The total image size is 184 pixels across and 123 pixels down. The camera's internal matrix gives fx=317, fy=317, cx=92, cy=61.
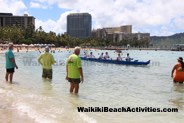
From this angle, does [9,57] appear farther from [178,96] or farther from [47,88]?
[178,96]

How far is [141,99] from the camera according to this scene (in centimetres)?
1248

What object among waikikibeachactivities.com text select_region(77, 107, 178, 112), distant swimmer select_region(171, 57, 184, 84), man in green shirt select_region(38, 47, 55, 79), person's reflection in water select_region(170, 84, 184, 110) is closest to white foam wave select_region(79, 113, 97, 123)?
waikikibeachactivities.com text select_region(77, 107, 178, 112)

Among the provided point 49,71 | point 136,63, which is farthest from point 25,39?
point 49,71

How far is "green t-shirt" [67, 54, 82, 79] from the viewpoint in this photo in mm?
10625

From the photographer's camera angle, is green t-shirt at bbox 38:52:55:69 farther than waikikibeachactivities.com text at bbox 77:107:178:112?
Yes

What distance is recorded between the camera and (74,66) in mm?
10789

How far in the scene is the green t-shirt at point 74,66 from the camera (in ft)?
34.9

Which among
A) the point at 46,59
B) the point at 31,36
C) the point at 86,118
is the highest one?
the point at 31,36

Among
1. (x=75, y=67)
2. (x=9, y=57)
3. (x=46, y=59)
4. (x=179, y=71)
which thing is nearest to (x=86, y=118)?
(x=75, y=67)

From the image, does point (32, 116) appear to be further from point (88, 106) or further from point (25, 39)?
point (25, 39)

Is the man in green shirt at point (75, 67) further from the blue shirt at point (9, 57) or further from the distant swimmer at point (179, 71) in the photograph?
the distant swimmer at point (179, 71)

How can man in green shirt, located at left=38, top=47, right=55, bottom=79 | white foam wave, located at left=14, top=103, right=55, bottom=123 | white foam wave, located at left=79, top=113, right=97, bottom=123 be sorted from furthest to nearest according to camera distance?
man in green shirt, located at left=38, top=47, right=55, bottom=79 → white foam wave, located at left=79, top=113, right=97, bottom=123 → white foam wave, located at left=14, top=103, right=55, bottom=123

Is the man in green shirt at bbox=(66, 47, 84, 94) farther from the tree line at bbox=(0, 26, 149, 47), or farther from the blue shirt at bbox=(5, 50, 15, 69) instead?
the tree line at bbox=(0, 26, 149, 47)

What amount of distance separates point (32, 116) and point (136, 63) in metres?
28.7
